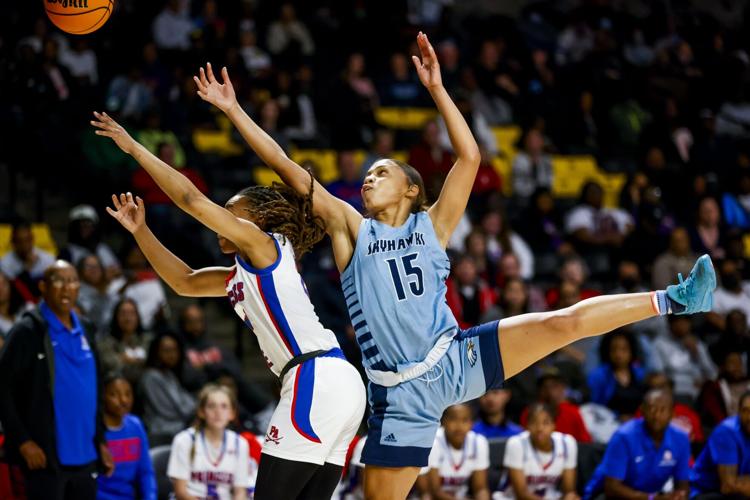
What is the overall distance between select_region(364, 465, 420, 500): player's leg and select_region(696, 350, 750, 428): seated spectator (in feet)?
19.7

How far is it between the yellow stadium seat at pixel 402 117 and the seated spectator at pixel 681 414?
5440 mm

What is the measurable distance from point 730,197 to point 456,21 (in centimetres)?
533

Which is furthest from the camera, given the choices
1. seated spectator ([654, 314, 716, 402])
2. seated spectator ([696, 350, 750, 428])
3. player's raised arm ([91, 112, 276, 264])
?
seated spectator ([654, 314, 716, 402])

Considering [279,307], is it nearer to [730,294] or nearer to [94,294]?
[94,294]

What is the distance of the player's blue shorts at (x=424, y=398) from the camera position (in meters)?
5.58

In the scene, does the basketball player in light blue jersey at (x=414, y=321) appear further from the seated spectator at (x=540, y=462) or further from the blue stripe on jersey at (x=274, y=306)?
the seated spectator at (x=540, y=462)

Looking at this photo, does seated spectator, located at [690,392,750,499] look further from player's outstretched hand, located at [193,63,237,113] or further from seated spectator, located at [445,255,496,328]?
player's outstretched hand, located at [193,63,237,113]

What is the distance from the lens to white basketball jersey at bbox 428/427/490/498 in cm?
918

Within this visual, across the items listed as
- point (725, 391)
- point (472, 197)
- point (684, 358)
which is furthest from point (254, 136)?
point (472, 197)

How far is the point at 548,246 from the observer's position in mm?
13648

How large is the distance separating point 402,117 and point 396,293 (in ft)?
31.7

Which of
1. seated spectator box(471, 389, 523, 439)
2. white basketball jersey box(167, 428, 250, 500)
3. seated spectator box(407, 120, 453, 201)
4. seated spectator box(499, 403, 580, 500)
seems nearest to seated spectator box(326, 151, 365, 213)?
seated spectator box(407, 120, 453, 201)

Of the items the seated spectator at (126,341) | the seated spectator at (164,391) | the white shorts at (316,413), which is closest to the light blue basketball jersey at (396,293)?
the white shorts at (316,413)

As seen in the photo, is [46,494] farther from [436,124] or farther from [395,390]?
[436,124]
